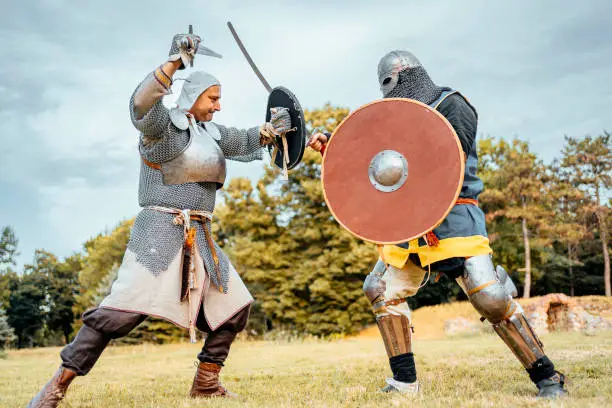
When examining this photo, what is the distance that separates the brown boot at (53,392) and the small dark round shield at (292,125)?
181 centimetres

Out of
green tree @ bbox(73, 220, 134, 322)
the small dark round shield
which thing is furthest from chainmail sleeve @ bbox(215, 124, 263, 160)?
green tree @ bbox(73, 220, 134, 322)

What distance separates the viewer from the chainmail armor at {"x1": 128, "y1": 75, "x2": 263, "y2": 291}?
10.3 feet

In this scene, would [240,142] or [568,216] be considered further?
[568,216]

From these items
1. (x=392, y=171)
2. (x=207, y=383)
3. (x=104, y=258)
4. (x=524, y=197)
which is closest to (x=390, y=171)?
(x=392, y=171)

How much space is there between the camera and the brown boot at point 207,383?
347cm

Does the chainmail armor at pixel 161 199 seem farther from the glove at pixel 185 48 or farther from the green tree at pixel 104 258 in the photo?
the green tree at pixel 104 258

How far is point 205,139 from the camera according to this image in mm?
3457

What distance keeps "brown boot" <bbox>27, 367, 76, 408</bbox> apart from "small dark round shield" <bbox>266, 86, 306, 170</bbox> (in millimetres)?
1808

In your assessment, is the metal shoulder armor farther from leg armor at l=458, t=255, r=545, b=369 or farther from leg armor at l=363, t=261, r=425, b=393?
leg armor at l=458, t=255, r=545, b=369

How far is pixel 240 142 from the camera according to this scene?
3.74m

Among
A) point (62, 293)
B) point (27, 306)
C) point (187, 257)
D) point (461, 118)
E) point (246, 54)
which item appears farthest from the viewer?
point (62, 293)

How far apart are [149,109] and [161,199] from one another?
566 millimetres

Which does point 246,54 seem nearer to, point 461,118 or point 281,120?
point 281,120

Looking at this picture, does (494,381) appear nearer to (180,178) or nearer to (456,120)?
(456,120)
